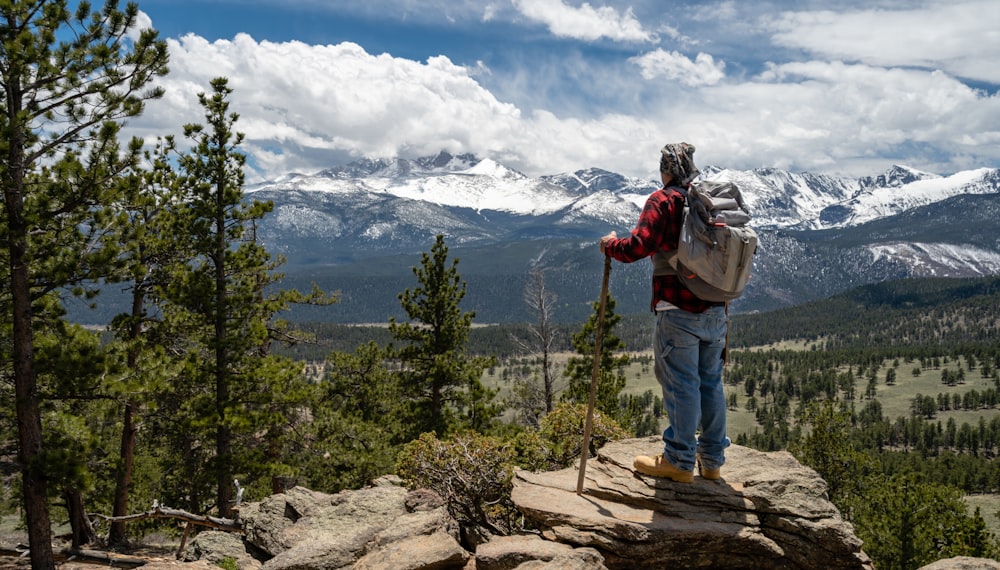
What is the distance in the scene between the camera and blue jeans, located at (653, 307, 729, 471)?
7168 millimetres

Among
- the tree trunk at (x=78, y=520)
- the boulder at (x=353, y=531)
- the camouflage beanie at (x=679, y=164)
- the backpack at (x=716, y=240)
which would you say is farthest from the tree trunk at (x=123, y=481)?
the backpack at (x=716, y=240)

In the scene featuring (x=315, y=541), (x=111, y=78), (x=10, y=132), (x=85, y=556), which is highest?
(x=111, y=78)

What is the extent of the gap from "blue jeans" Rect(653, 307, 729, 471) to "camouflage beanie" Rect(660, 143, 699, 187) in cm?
160

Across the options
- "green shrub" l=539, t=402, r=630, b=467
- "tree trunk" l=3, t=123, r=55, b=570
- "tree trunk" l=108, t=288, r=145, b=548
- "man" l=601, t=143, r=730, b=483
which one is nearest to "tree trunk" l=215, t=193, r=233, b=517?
"tree trunk" l=108, t=288, r=145, b=548

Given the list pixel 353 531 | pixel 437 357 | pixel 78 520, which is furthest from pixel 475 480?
pixel 437 357

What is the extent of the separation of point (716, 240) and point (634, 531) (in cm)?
346

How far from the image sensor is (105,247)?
1091cm

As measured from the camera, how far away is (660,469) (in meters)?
7.82

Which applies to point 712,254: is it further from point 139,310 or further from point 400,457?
point 139,310

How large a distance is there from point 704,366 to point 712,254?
1.57 metres

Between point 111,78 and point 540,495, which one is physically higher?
point 111,78

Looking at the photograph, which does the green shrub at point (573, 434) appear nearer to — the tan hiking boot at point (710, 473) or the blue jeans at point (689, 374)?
→ the tan hiking boot at point (710, 473)

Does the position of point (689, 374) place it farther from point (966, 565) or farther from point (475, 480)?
point (475, 480)

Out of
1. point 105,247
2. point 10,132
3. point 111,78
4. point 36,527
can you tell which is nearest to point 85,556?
point 36,527
